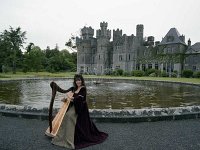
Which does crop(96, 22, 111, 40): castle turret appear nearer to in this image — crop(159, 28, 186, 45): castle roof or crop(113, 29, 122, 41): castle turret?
crop(113, 29, 122, 41): castle turret

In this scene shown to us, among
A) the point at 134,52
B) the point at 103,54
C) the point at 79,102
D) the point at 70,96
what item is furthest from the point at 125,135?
the point at 103,54

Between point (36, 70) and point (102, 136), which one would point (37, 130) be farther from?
point (36, 70)

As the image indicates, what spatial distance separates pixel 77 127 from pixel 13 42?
50408mm

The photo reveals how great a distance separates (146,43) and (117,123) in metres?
53.8

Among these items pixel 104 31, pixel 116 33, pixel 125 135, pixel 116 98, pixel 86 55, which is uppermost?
pixel 104 31

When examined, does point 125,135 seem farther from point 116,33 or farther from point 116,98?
point 116,33

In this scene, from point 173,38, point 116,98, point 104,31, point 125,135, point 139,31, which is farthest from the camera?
point 104,31

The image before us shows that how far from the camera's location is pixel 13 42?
171 ft

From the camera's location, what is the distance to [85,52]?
6638cm

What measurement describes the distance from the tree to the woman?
46.8 m

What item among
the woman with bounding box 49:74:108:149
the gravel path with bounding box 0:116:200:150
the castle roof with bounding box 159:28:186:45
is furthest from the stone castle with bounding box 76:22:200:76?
the woman with bounding box 49:74:108:149

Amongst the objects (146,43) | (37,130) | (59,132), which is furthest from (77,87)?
(146,43)

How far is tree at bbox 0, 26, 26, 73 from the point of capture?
4966 cm

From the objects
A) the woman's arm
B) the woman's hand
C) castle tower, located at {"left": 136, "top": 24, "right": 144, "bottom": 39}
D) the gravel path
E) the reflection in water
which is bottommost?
the gravel path
